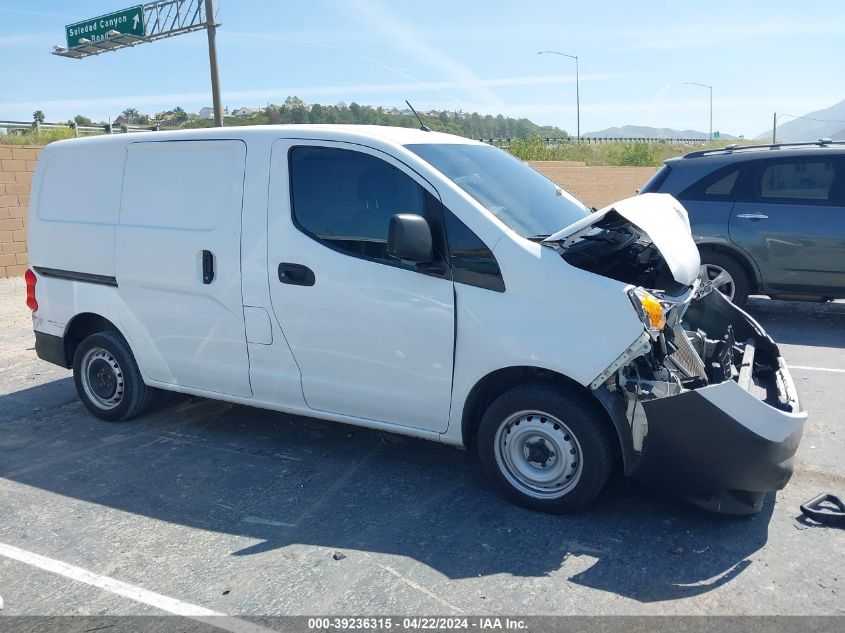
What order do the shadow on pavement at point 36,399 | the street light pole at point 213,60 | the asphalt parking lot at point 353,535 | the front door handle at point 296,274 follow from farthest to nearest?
the street light pole at point 213,60
the shadow on pavement at point 36,399
the front door handle at point 296,274
the asphalt parking lot at point 353,535

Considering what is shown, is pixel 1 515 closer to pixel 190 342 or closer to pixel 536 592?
pixel 190 342

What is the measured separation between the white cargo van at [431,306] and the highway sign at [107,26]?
683 inches

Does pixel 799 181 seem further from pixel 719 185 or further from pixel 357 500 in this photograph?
pixel 357 500

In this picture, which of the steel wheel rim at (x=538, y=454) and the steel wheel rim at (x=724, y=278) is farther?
the steel wheel rim at (x=724, y=278)

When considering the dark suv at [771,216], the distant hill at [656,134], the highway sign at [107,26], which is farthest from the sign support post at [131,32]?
the distant hill at [656,134]

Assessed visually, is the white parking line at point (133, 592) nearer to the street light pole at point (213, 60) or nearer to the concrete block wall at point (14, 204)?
the concrete block wall at point (14, 204)

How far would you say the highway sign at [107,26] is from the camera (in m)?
20.7

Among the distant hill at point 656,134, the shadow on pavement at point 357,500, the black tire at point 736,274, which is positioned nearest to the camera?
the shadow on pavement at point 357,500

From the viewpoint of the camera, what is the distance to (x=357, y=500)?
14.0 feet

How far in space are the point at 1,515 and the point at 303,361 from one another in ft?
6.06

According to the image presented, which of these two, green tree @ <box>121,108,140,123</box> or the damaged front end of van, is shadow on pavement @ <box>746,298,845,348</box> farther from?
green tree @ <box>121,108,140,123</box>

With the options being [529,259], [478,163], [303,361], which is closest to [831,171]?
[478,163]

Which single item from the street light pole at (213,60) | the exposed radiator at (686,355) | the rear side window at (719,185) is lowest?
the exposed radiator at (686,355)

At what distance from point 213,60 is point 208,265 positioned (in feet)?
44.6
